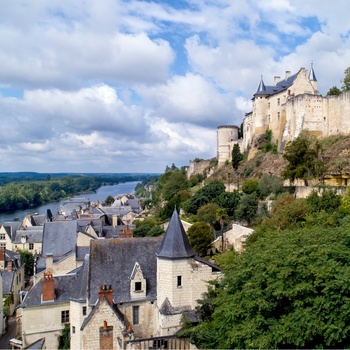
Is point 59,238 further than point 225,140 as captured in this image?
No

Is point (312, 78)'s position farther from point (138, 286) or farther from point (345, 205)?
point (138, 286)

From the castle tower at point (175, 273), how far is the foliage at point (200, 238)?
11.1 m

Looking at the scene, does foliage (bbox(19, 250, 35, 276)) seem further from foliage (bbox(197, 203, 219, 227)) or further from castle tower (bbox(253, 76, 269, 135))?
castle tower (bbox(253, 76, 269, 135))

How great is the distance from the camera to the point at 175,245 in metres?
19.0

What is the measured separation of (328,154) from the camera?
40.9m

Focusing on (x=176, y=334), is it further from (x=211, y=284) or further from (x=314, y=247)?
(x=314, y=247)

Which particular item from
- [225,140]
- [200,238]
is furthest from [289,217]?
[225,140]

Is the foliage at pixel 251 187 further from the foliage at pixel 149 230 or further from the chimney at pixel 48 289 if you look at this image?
the chimney at pixel 48 289

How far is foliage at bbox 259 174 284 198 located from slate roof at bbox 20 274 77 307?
2079 centimetres

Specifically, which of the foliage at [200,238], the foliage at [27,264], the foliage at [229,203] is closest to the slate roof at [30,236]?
the foliage at [27,264]

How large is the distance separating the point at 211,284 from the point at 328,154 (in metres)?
27.5

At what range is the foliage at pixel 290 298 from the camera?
482 inches

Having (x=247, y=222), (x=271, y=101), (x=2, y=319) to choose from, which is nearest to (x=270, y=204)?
(x=247, y=222)

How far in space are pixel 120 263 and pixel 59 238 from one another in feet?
56.4
